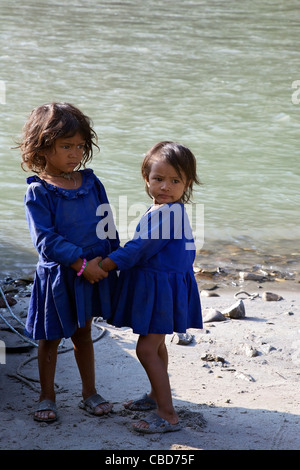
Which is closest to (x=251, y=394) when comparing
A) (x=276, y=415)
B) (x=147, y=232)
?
(x=276, y=415)

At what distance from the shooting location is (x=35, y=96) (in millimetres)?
10648

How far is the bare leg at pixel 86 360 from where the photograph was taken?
3334 mm

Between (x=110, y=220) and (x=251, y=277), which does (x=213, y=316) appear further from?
(x=110, y=220)

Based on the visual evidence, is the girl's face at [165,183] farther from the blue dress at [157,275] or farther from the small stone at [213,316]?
the small stone at [213,316]

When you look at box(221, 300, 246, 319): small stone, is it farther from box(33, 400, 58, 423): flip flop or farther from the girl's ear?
box(33, 400, 58, 423): flip flop

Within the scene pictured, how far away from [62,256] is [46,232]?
0.12 m

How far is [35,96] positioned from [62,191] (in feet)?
25.4

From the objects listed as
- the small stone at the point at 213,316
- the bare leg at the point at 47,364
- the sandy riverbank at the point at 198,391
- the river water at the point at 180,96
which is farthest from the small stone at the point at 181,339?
the river water at the point at 180,96

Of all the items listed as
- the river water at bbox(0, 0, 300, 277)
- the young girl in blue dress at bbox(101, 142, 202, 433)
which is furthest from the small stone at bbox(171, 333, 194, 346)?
the river water at bbox(0, 0, 300, 277)

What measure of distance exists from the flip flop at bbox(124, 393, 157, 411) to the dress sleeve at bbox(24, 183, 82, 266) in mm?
722

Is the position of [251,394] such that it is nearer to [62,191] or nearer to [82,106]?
[62,191]

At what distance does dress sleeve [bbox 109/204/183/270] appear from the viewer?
3123mm
